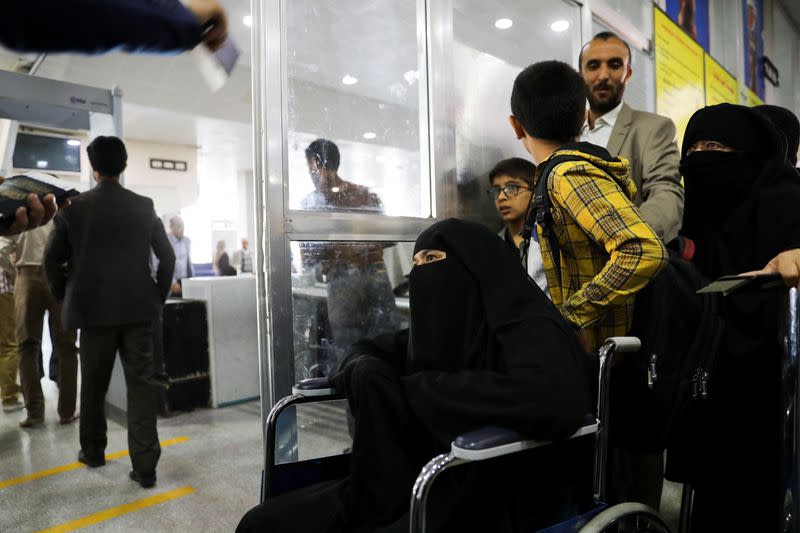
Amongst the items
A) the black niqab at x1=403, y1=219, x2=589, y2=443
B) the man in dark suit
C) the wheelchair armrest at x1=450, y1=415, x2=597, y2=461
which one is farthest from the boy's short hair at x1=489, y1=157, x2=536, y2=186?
the man in dark suit

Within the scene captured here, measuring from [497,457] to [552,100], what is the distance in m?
0.96

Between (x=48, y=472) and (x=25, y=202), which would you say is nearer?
(x=25, y=202)

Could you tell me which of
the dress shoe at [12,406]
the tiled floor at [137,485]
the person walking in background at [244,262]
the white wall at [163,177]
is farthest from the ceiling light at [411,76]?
the white wall at [163,177]

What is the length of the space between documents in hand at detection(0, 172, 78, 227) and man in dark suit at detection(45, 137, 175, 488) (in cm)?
91

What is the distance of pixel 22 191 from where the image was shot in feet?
5.21

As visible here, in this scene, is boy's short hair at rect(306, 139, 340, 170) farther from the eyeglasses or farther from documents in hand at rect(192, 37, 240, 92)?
documents in hand at rect(192, 37, 240, 92)

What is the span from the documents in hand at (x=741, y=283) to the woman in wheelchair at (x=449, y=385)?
29 cm

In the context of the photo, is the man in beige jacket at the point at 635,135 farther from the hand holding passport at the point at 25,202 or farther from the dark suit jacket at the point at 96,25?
the hand holding passport at the point at 25,202

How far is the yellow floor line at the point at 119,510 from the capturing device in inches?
87.1

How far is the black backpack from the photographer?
51.8 inches

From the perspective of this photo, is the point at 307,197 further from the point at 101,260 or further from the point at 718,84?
the point at 718,84

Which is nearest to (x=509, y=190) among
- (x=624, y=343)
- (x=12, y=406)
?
(x=624, y=343)

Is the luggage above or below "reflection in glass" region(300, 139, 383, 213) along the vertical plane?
below

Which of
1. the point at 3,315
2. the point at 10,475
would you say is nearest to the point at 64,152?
the point at 3,315
